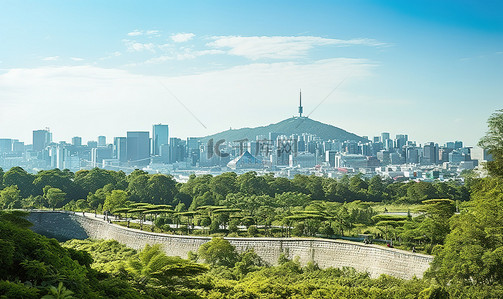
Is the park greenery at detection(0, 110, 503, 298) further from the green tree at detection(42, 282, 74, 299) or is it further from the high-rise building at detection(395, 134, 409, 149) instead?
the high-rise building at detection(395, 134, 409, 149)

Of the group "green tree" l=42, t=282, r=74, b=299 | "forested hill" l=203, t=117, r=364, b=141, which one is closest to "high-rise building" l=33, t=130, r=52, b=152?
"forested hill" l=203, t=117, r=364, b=141

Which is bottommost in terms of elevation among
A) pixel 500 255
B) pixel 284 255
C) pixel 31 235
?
pixel 284 255

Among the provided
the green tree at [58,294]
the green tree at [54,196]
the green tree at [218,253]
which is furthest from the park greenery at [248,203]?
the green tree at [58,294]

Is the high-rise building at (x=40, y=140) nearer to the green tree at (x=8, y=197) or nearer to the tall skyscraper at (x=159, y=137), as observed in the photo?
the tall skyscraper at (x=159, y=137)

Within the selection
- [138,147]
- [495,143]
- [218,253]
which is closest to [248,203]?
[218,253]

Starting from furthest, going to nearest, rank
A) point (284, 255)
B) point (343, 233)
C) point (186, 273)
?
point (343, 233) < point (284, 255) < point (186, 273)

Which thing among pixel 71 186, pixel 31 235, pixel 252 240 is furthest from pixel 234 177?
pixel 31 235

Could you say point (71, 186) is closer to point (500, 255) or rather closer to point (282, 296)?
point (282, 296)
